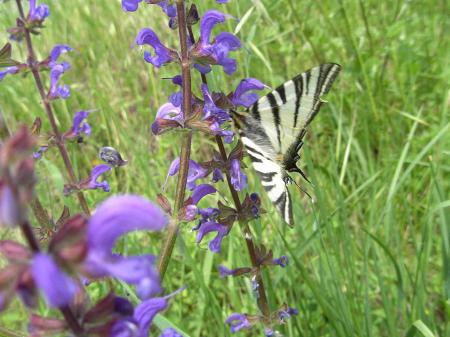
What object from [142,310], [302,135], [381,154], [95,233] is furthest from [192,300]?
[95,233]

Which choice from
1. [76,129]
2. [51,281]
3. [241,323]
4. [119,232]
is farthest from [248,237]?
[51,281]

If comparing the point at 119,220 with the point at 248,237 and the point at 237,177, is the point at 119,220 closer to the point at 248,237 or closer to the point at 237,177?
the point at 237,177

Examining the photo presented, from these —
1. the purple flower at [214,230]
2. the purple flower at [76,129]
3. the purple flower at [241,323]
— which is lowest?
the purple flower at [241,323]

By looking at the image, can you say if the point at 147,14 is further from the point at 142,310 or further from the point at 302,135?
the point at 142,310

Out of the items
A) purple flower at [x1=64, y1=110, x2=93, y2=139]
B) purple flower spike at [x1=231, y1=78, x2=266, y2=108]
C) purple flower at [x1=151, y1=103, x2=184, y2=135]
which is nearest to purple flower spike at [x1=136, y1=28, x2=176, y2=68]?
purple flower at [x1=151, y1=103, x2=184, y2=135]

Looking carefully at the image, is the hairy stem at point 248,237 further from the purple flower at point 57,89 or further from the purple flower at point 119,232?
the purple flower at point 119,232

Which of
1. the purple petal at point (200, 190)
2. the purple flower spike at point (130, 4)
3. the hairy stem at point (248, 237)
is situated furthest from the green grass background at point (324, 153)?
the purple flower spike at point (130, 4)

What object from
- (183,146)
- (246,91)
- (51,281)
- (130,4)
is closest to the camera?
(51,281)
